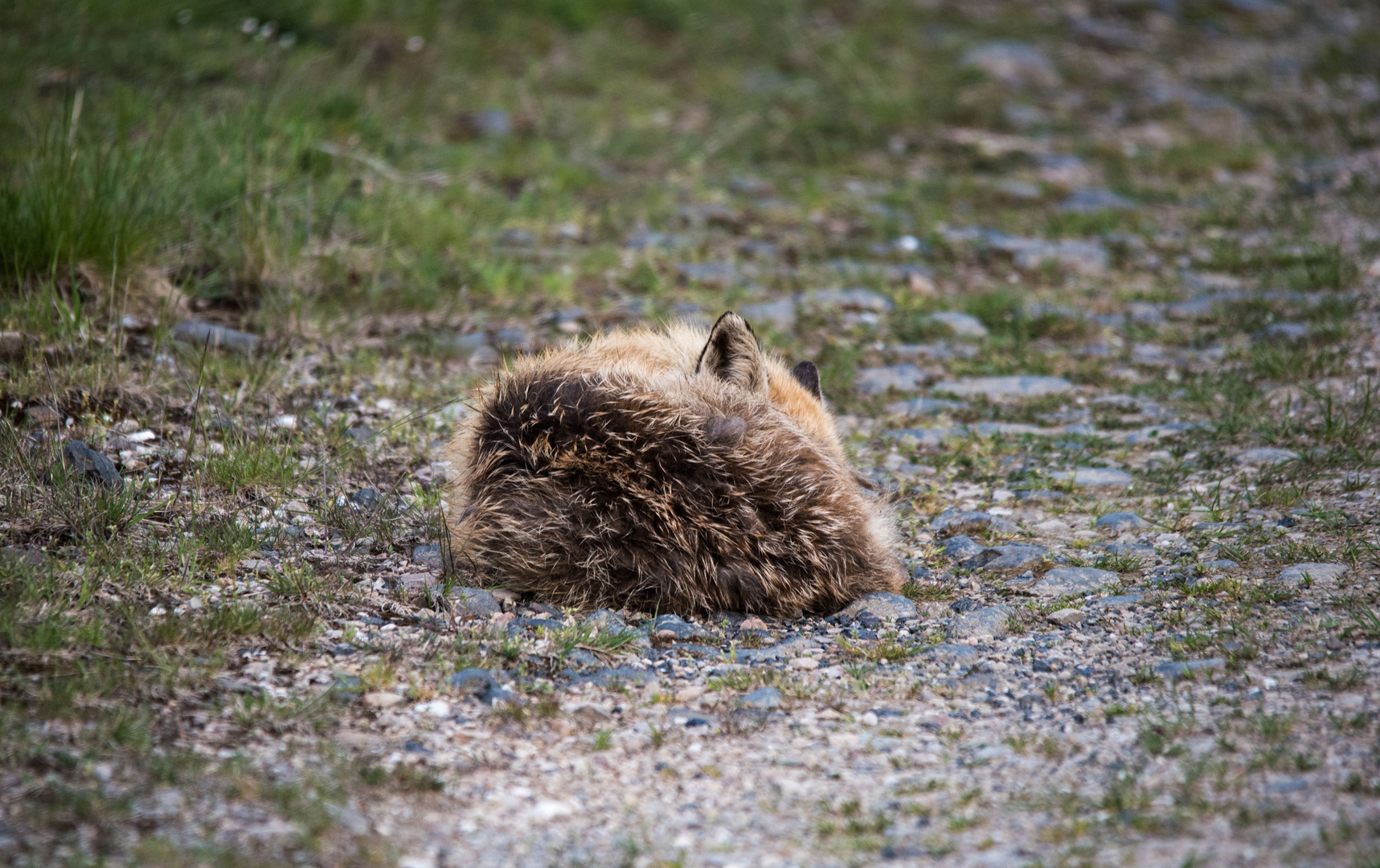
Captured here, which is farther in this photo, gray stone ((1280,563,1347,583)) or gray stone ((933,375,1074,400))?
gray stone ((933,375,1074,400))

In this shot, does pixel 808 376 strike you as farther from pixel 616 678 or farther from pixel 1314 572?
pixel 1314 572

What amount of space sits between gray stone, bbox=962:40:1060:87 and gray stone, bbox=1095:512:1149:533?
29.3ft

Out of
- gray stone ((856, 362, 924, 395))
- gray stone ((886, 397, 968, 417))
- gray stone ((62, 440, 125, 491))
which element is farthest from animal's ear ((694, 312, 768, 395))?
gray stone ((856, 362, 924, 395))

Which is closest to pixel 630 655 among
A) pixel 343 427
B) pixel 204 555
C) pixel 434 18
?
pixel 204 555

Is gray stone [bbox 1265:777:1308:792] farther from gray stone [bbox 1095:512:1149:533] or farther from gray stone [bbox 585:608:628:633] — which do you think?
gray stone [bbox 1095:512:1149:533]

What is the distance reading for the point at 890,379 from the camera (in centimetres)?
762

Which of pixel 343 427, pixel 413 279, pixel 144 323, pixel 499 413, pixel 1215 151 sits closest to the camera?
pixel 499 413

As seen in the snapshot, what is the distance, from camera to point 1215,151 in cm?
1204

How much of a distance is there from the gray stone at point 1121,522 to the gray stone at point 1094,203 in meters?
5.57

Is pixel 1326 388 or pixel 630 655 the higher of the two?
pixel 1326 388

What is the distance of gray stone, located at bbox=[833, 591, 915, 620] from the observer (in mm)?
4730

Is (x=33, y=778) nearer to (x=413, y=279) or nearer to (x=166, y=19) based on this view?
(x=413, y=279)

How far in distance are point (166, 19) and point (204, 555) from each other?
777 cm

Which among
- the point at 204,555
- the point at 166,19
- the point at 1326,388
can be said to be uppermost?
the point at 166,19
